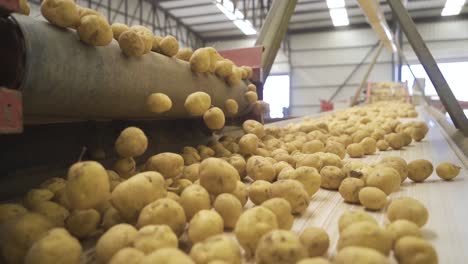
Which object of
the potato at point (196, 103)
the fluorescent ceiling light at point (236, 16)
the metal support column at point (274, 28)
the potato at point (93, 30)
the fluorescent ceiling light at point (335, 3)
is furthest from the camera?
the fluorescent ceiling light at point (335, 3)

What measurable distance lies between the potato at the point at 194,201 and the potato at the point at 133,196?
74 millimetres

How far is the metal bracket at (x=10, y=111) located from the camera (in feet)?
2.62

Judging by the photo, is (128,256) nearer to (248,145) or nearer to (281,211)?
(281,211)

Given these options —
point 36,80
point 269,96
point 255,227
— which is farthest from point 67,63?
point 269,96

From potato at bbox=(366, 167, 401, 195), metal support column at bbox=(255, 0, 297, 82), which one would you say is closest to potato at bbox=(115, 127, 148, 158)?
potato at bbox=(366, 167, 401, 195)

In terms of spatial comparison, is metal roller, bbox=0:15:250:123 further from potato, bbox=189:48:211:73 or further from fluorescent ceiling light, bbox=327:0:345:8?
fluorescent ceiling light, bbox=327:0:345:8

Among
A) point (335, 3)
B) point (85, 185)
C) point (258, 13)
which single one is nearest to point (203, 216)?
point (85, 185)

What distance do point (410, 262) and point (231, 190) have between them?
1.53 feet

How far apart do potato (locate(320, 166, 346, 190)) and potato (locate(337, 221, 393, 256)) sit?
0.54m

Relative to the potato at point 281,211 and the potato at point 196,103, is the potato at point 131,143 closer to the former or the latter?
the potato at point 196,103

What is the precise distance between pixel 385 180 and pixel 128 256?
76cm

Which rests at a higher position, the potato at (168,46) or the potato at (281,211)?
the potato at (168,46)

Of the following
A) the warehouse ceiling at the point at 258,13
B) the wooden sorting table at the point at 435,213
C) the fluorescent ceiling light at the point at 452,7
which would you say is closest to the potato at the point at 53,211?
the wooden sorting table at the point at 435,213

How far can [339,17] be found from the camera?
46.6 feet
